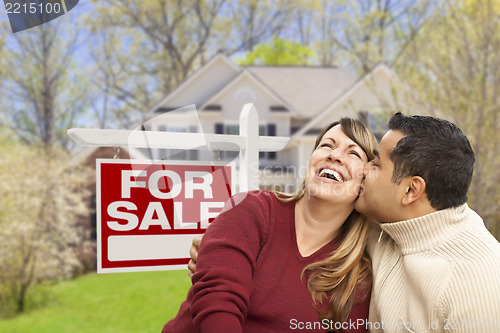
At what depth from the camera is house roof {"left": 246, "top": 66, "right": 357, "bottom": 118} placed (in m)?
14.8

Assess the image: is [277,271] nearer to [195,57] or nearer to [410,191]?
[410,191]

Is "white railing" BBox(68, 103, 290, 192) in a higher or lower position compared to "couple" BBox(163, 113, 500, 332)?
higher

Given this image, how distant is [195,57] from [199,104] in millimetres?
2779

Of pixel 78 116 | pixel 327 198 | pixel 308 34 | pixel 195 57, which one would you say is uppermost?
pixel 308 34

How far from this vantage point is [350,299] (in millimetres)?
1618

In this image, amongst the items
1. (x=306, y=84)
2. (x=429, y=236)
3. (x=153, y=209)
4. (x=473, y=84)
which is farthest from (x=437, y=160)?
(x=306, y=84)

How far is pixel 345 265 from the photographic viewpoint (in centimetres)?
163

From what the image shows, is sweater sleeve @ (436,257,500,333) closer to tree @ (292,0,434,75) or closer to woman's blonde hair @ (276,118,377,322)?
woman's blonde hair @ (276,118,377,322)

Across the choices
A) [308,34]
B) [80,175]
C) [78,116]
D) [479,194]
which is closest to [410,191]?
[479,194]

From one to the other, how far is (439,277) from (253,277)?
0.58 m

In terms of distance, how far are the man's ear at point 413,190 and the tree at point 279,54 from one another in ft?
54.7

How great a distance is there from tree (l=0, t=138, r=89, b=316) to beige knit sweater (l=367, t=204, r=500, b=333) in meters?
9.99
